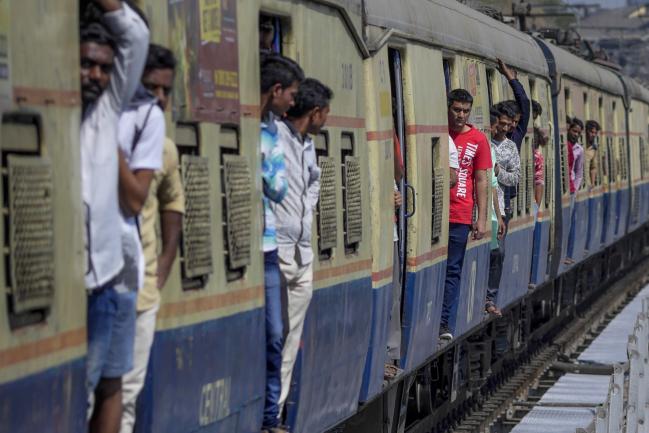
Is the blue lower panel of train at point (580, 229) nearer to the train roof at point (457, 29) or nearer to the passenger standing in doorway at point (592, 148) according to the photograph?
the passenger standing in doorway at point (592, 148)

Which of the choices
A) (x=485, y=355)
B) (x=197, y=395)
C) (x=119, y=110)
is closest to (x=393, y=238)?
(x=197, y=395)

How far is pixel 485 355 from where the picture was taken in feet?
49.9

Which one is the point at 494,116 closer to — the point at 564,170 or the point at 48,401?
the point at 564,170

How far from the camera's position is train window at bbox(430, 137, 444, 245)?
35.8ft

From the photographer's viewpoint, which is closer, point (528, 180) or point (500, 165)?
point (500, 165)

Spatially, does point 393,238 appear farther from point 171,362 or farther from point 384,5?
point 171,362

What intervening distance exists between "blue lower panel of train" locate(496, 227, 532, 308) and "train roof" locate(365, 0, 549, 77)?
1.48 metres

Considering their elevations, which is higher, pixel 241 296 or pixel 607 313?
pixel 241 296

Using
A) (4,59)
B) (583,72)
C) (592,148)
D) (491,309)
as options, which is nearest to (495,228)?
(491,309)

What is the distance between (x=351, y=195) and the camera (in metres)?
8.39

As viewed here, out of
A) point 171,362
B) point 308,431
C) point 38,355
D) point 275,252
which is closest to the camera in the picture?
point 38,355

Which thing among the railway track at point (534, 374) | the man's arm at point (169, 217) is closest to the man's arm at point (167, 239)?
the man's arm at point (169, 217)

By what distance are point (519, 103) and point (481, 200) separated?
280cm

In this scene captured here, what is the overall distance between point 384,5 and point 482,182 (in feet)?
8.92
